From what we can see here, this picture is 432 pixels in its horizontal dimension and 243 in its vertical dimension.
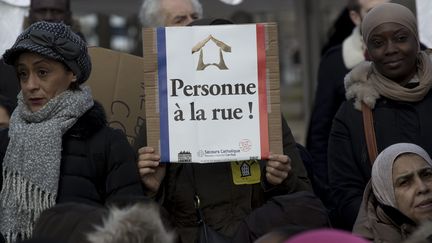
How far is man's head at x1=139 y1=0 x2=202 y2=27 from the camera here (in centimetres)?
661

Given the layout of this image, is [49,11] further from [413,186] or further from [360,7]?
[413,186]

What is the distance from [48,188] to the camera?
4.73 m

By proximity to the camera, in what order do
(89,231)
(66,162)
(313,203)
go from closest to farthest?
(89,231) → (313,203) → (66,162)

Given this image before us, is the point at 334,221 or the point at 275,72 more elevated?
the point at 275,72

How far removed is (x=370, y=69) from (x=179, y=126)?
3.84ft

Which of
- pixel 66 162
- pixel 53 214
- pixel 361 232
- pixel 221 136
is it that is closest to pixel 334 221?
pixel 361 232

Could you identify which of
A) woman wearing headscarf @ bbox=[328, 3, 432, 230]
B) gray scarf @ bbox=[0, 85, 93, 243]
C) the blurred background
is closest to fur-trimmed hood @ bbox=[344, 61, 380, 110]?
woman wearing headscarf @ bbox=[328, 3, 432, 230]

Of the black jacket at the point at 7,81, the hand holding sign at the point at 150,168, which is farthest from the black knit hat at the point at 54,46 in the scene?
the black jacket at the point at 7,81

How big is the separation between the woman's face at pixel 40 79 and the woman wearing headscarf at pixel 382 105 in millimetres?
1391

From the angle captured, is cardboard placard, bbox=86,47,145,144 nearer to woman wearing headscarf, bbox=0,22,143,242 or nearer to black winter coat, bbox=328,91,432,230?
woman wearing headscarf, bbox=0,22,143,242

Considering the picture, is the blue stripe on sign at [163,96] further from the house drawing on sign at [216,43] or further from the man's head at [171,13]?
the man's head at [171,13]

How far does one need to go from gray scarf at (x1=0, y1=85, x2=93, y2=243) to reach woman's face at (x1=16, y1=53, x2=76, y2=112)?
0.30ft

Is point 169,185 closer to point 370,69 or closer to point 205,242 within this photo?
point 205,242

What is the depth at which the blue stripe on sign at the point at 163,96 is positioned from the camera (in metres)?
4.90
